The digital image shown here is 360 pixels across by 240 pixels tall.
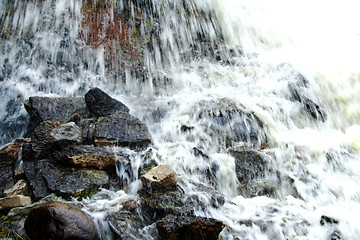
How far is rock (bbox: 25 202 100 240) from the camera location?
2.41 m

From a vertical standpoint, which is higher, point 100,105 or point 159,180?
point 159,180

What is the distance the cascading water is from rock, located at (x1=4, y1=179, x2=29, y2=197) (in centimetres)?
101

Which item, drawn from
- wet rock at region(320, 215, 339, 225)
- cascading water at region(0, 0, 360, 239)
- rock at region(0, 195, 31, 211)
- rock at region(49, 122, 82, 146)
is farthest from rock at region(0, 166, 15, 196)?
wet rock at region(320, 215, 339, 225)

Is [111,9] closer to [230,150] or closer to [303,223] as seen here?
[230,150]

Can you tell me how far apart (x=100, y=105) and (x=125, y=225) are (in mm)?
3226

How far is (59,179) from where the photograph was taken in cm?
366

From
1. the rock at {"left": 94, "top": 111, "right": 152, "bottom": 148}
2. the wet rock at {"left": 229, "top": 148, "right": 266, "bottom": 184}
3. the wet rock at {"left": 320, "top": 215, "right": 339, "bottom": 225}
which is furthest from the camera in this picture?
the rock at {"left": 94, "top": 111, "right": 152, "bottom": 148}

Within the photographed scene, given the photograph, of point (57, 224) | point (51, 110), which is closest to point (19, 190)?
point (57, 224)

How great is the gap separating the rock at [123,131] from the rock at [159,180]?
1186 mm

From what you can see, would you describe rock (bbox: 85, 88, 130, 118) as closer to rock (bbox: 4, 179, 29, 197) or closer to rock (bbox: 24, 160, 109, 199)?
rock (bbox: 24, 160, 109, 199)

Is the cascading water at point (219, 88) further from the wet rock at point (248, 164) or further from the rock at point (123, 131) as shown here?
the rock at point (123, 131)

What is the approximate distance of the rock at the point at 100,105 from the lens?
5435 millimetres

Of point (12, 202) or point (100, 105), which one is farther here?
point (100, 105)

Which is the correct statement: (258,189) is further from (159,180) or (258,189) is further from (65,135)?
(65,135)
